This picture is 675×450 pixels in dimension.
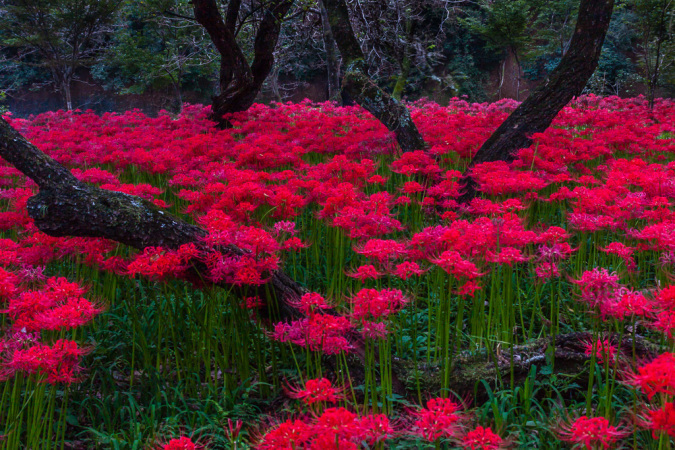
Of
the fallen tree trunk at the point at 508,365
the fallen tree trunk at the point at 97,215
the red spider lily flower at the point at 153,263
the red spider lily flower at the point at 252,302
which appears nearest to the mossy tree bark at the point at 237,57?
the fallen tree trunk at the point at 97,215

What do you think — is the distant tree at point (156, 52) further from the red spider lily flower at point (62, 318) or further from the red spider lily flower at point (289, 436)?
the red spider lily flower at point (289, 436)

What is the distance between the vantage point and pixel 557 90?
5578mm

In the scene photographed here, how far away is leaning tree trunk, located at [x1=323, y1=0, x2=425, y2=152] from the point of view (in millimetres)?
6348

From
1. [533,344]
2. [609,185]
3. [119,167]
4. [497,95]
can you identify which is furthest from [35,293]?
[497,95]

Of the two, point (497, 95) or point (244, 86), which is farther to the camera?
point (497, 95)

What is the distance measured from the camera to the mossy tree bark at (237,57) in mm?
9508

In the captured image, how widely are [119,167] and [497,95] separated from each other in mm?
22522

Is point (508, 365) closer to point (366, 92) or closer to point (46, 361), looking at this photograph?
point (46, 361)

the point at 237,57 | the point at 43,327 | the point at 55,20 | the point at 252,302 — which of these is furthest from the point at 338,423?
the point at 55,20

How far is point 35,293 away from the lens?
206cm

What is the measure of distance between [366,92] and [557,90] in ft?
7.64

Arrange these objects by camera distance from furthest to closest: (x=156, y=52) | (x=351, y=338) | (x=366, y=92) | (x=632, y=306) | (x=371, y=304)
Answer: (x=156, y=52), (x=366, y=92), (x=351, y=338), (x=371, y=304), (x=632, y=306)

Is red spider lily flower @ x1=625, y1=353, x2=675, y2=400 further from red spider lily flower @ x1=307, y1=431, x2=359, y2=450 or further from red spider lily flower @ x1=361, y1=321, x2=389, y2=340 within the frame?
red spider lily flower @ x1=361, y1=321, x2=389, y2=340

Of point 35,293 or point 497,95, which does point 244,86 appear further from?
point 497,95
